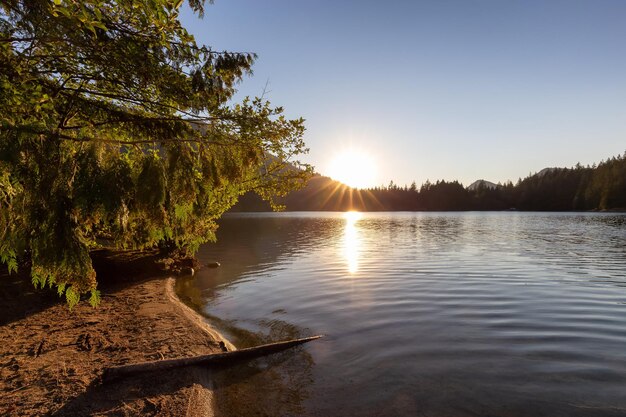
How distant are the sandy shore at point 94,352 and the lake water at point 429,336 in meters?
1.18

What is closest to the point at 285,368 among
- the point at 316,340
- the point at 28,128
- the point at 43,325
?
the point at 316,340

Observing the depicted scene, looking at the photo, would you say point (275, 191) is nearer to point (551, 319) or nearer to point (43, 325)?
point (43, 325)

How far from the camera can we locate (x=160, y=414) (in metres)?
7.31

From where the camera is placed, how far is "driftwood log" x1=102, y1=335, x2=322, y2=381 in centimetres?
845

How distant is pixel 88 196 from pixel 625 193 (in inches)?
7842

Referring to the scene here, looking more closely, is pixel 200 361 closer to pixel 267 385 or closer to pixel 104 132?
pixel 267 385

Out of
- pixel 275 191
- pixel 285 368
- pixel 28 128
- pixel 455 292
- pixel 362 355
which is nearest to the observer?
pixel 28 128

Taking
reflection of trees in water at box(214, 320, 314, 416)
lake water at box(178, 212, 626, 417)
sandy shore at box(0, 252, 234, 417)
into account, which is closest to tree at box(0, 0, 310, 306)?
sandy shore at box(0, 252, 234, 417)

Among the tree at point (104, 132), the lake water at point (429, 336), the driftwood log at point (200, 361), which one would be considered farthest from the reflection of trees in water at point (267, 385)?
the tree at point (104, 132)

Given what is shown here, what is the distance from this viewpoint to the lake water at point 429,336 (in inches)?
324

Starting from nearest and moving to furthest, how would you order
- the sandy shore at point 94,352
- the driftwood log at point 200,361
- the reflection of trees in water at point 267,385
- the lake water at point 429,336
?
the sandy shore at point 94,352 < the reflection of trees in water at point 267,385 < the lake water at point 429,336 < the driftwood log at point 200,361

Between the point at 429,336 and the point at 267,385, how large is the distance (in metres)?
6.15

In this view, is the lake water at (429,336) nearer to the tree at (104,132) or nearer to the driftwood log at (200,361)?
the driftwood log at (200,361)

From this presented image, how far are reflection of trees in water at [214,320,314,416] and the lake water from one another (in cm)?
4
